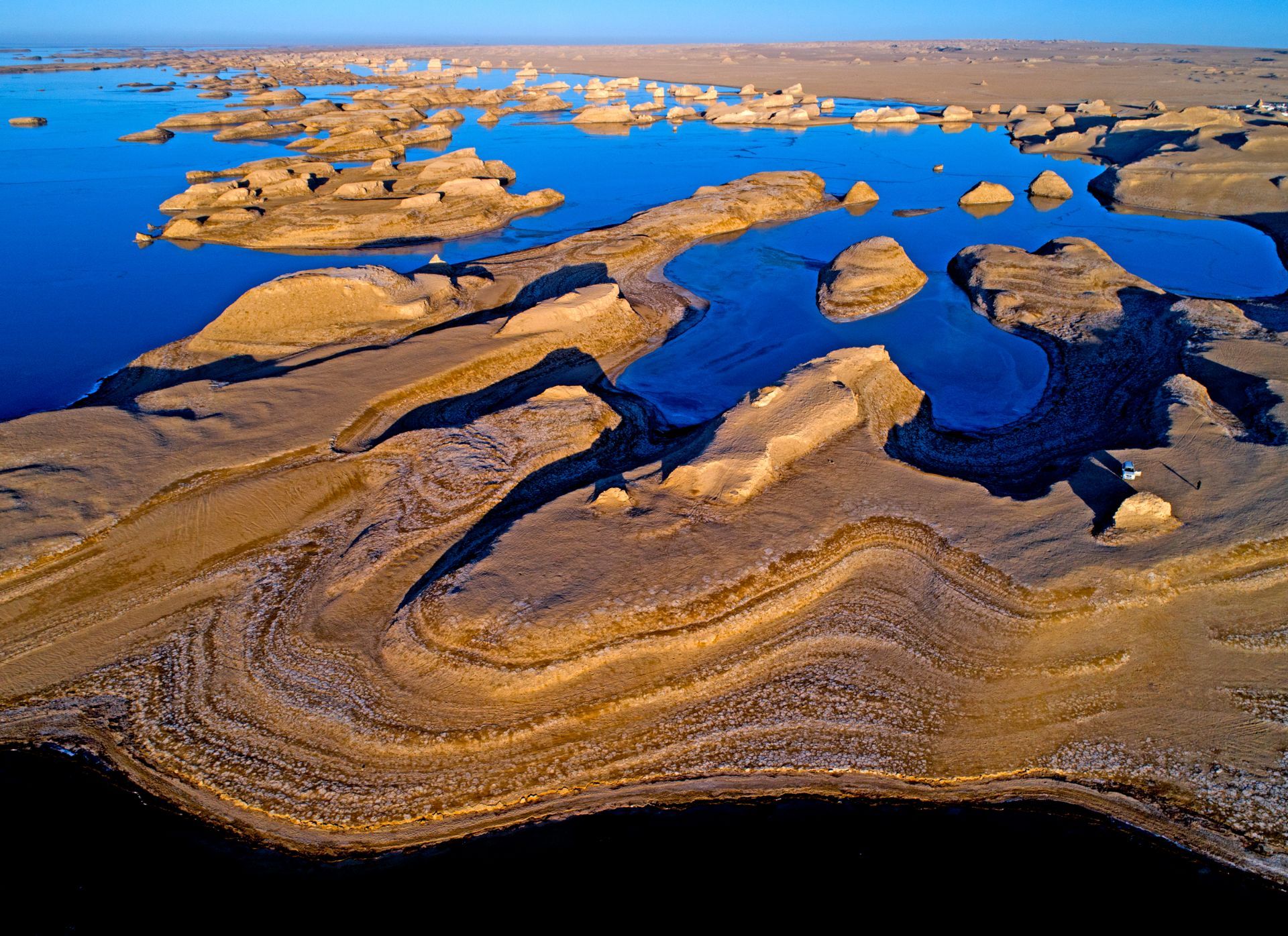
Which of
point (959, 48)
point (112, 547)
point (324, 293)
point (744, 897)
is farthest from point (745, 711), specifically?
point (959, 48)

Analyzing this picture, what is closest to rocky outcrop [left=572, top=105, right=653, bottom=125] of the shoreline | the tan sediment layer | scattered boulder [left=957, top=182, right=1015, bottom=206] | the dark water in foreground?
the tan sediment layer

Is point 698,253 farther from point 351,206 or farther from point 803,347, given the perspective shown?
point 351,206

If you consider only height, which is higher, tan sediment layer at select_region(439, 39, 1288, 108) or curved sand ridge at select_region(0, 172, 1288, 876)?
tan sediment layer at select_region(439, 39, 1288, 108)

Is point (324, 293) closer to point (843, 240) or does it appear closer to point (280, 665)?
point (280, 665)

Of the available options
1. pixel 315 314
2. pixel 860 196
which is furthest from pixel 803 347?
pixel 860 196

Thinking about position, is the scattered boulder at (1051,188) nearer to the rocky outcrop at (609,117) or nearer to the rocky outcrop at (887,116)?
the rocky outcrop at (887,116)

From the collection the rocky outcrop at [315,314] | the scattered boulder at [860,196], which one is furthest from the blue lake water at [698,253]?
the rocky outcrop at [315,314]

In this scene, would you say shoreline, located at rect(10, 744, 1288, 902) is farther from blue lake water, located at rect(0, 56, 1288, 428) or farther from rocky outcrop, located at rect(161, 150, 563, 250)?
rocky outcrop, located at rect(161, 150, 563, 250)
